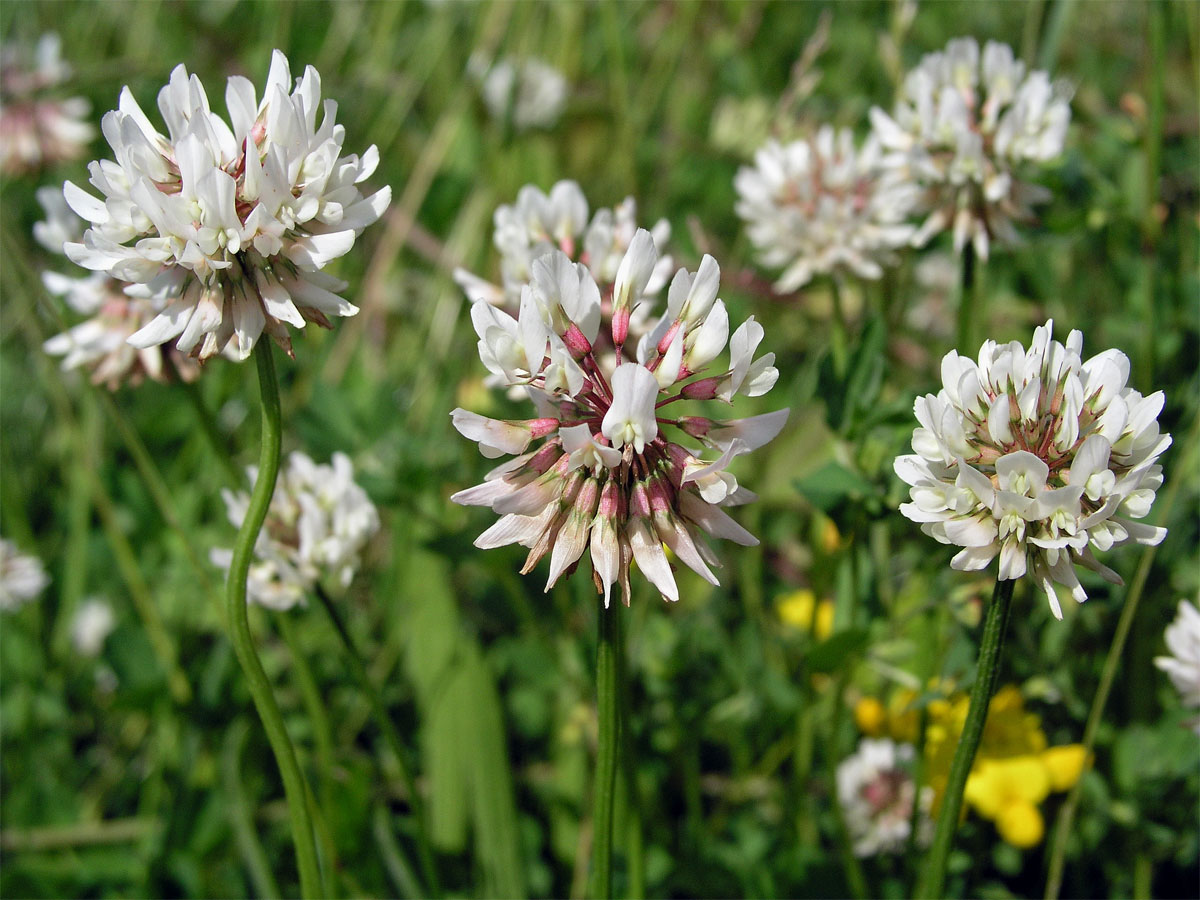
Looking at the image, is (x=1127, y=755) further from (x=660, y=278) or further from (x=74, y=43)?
(x=74, y=43)

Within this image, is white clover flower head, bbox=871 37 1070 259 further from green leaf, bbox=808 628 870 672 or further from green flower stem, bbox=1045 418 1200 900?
green leaf, bbox=808 628 870 672

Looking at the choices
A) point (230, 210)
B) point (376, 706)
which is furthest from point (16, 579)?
point (230, 210)

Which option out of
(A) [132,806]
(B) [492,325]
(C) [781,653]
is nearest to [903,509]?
(B) [492,325]

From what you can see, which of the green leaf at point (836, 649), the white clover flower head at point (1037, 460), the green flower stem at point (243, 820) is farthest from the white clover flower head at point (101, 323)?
the white clover flower head at point (1037, 460)

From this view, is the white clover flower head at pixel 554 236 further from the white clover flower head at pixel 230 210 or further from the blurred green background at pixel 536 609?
the white clover flower head at pixel 230 210

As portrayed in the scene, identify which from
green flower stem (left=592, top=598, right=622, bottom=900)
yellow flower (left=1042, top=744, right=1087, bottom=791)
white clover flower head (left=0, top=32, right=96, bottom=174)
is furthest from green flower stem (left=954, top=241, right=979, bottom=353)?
white clover flower head (left=0, top=32, right=96, bottom=174)

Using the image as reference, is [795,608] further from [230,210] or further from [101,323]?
[230,210]
